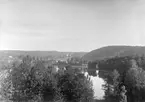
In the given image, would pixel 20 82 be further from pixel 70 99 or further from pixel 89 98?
pixel 89 98

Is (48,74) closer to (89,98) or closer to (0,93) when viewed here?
(89,98)

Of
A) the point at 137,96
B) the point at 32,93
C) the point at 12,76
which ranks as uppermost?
the point at 12,76

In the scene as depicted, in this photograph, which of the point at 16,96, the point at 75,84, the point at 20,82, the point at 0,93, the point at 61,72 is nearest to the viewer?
the point at 0,93

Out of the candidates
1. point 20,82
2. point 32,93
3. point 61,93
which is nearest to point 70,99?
point 61,93

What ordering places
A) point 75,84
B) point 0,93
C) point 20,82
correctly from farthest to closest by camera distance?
point 75,84 → point 20,82 → point 0,93

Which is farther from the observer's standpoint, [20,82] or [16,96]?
[20,82]

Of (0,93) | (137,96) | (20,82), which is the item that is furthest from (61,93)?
(137,96)

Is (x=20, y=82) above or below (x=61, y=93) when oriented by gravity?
above
